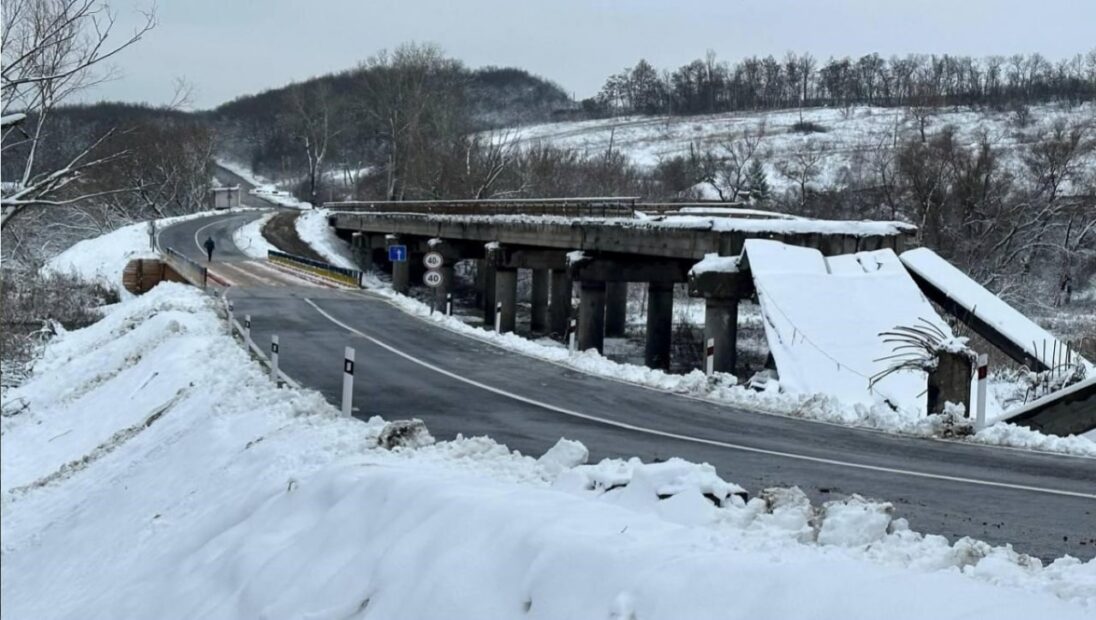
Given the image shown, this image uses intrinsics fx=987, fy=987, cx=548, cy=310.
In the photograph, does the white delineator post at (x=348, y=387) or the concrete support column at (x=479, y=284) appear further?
the concrete support column at (x=479, y=284)

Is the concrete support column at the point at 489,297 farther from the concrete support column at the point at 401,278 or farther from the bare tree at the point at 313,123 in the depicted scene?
the bare tree at the point at 313,123

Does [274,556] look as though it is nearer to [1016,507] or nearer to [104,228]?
[1016,507]

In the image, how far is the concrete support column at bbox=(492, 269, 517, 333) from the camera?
39000 mm

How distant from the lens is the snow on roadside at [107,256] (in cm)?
4206

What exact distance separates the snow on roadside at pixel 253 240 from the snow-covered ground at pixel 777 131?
20.0 meters

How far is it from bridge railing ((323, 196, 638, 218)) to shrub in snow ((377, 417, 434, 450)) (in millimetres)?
21368

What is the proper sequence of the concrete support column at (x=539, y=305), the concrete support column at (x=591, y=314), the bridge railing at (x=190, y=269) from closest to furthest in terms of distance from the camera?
the concrete support column at (x=591, y=314) → the bridge railing at (x=190, y=269) → the concrete support column at (x=539, y=305)

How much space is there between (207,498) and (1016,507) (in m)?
7.95

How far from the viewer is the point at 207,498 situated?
1048 centimetres

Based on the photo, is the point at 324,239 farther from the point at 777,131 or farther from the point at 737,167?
the point at 777,131

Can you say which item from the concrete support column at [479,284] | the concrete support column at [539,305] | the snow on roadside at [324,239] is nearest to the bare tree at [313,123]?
the snow on roadside at [324,239]

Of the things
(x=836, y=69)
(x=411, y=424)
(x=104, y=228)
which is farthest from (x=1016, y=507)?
(x=836, y=69)

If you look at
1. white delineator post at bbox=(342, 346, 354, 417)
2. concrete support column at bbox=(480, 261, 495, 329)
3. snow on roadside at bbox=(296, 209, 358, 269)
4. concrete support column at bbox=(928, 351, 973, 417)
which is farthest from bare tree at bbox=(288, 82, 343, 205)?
concrete support column at bbox=(928, 351, 973, 417)

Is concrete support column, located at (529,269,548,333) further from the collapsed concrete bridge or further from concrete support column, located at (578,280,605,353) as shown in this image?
concrete support column, located at (578,280,605,353)
